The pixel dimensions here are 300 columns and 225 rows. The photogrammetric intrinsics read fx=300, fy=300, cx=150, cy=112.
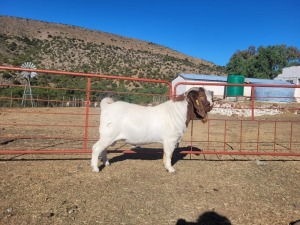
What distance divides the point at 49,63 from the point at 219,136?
50079 mm

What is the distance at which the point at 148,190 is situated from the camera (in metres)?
4.80

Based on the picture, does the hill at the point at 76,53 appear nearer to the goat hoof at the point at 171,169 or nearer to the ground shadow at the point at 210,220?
the goat hoof at the point at 171,169

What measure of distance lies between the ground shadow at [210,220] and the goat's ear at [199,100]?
87.7 inches

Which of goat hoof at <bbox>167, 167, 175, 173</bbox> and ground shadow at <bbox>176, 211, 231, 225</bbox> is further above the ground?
goat hoof at <bbox>167, 167, 175, 173</bbox>

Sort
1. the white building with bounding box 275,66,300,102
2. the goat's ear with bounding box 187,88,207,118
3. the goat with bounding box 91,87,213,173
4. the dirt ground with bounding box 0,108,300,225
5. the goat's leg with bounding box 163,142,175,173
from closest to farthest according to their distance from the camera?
the dirt ground with bounding box 0,108,300,225 → the goat with bounding box 91,87,213,173 → the goat's leg with bounding box 163,142,175,173 → the goat's ear with bounding box 187,88,207,118 → the white building with bounding box 275,66,300,102

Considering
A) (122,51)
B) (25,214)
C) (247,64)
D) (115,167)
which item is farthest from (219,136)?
(122,51)

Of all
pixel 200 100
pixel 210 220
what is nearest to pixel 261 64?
pixel 200 100

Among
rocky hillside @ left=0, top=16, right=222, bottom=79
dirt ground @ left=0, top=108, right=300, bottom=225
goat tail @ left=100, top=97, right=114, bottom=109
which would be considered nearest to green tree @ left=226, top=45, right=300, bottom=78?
rocky hillside @ left=0, top=16, right=222, bottom=79

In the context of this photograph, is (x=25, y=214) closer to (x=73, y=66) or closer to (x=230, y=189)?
(x=230, y=189)

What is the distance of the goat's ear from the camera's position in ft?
19.2

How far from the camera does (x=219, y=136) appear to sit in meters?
10.8

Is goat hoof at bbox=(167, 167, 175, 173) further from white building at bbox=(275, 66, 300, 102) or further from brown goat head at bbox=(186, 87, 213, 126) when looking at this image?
white building at bbox=(275, 66, 300, 102)

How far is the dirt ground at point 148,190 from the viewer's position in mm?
3887

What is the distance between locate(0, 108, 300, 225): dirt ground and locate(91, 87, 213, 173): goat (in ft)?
1.86
